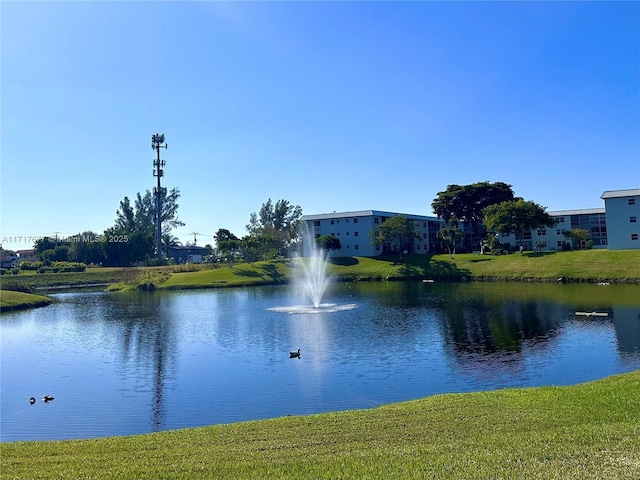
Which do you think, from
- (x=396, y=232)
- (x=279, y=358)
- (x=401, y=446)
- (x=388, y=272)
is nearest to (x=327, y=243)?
(x=396, y=232)

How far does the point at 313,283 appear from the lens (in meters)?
73.4

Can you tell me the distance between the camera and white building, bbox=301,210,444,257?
103 m

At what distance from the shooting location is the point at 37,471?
10.2m

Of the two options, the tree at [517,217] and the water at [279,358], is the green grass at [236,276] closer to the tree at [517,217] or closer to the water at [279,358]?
the water at [279,358]

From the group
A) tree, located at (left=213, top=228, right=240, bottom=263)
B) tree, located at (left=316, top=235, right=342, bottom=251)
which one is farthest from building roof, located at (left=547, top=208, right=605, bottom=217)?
tree, located at (left=213, top=228, right=240, bottom=263)

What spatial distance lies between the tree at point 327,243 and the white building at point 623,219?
45.7 metres

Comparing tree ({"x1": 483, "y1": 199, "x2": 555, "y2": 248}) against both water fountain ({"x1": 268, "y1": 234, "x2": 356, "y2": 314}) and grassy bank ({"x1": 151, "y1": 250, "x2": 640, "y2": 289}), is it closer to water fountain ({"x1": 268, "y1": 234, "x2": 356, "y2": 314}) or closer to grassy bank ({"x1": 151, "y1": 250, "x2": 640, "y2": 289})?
grassy bank ({"x1": 151, "y1": 250, "x2": 640, "y2": 289})

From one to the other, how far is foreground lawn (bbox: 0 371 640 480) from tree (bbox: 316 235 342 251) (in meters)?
85.1

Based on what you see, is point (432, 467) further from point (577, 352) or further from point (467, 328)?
point (467, 328)

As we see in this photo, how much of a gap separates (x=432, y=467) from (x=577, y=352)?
18186 mm

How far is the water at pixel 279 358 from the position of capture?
18297mm

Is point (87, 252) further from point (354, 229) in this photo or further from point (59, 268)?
point (354, 229)

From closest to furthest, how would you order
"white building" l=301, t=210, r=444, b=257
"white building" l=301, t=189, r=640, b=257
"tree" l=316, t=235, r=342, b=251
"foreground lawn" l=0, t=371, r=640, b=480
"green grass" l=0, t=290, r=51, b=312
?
"foreground lawn" l=0, t=371, r=640, b=480, "green grass" l=0, t=290, r=51, b=312, "white building" l=301, t=189, r=640, b=257, "tree" l=316, t=235, r=342, b=251, "white building" l=301, t=210, r=444, b=257

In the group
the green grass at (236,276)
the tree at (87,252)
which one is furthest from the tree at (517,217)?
the tree at (87,252)
